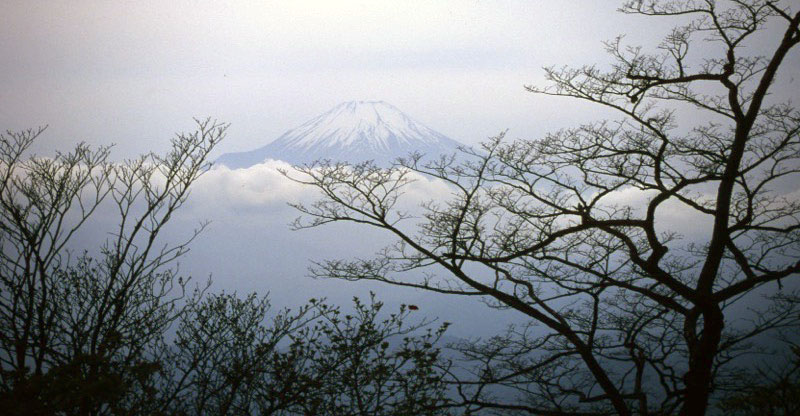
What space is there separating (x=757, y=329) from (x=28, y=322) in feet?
30.0

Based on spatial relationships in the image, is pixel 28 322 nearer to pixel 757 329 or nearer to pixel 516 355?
pixel 516 355

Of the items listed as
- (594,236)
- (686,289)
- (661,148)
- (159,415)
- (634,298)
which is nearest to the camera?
(159,415)

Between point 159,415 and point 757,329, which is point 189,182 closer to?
point 159,415

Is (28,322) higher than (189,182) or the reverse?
the reverse

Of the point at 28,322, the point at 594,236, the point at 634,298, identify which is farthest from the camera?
the point at 634,298

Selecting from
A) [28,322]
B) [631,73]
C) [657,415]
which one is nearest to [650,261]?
[657,415]

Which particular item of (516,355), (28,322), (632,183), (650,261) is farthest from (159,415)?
(632,183)

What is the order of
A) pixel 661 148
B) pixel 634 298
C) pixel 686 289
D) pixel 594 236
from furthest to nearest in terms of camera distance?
pixel 634 298 → pixel 594 236 → pixel 661 148 → pixel 686 289

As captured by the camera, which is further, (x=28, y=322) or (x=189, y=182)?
(x=189, y=182)

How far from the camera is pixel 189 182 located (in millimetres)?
6770

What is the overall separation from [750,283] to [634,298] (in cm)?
184

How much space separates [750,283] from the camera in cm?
626

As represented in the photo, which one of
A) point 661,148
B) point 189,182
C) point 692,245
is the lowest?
point 189,182

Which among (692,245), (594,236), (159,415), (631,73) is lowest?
(159,415)
